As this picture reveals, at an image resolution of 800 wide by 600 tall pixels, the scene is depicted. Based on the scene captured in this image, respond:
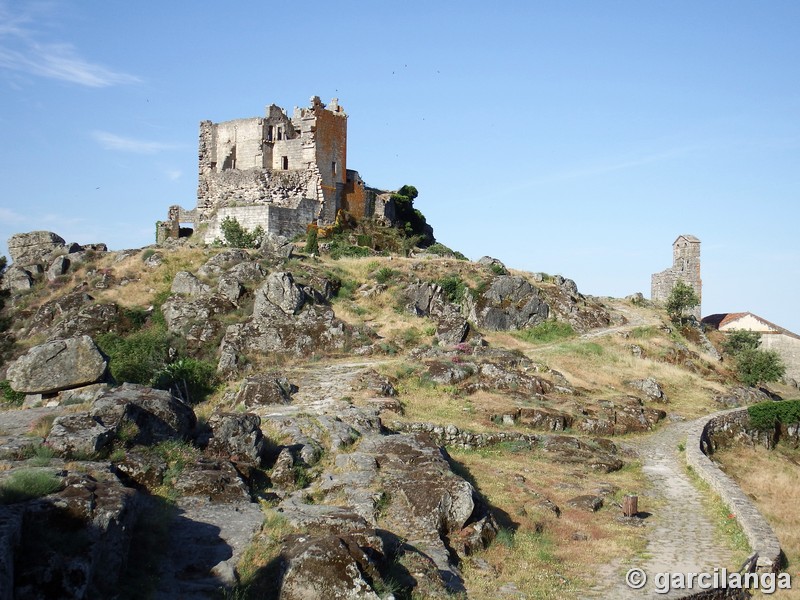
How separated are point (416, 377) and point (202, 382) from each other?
8.14m

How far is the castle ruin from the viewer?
149ft

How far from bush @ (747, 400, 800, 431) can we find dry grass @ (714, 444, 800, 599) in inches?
38.2

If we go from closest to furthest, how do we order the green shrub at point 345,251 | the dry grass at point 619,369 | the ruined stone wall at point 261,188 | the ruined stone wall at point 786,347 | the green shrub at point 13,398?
the green shrub at point 13,398 < the dry grass at point 619,369 < the green shrub at point 345,251 < the ruined stone wall at point 261,188 < the ruined stone wall at point 786,347

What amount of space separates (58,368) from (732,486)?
1790cm

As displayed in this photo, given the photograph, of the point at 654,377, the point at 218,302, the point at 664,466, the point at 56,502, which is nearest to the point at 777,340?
the point at 654,377

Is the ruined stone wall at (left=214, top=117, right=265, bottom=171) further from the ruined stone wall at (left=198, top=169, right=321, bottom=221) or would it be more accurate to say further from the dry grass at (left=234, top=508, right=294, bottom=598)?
the dry grass at (left=234, top=508, right=294, bottom=598)

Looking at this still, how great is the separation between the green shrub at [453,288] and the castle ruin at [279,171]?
1082 centimetres

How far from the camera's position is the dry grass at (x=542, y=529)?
44.8 ft

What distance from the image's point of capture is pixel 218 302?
111ft

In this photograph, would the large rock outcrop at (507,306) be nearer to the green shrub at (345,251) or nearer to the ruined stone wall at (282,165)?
the green shrub at (345,251)

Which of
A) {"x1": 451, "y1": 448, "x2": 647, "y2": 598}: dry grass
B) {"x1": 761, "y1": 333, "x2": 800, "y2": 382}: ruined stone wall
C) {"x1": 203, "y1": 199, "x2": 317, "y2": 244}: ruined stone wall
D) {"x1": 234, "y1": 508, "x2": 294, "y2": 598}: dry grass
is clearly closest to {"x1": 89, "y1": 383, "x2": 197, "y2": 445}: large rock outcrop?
{"x1": 234, "y1": 508, "x2": 294, "y2": 598}: dry grass

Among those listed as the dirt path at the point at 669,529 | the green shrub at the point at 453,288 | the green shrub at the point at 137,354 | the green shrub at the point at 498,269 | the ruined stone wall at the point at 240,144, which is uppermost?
the ruined stone wall at the point at 240,144

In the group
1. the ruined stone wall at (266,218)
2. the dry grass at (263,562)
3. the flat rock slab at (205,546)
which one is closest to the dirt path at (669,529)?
the dry grass at (263,562)

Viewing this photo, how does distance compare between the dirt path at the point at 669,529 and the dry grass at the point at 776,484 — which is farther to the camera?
the dry grass at the point at 776,484
